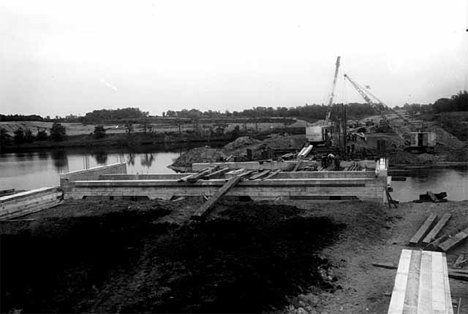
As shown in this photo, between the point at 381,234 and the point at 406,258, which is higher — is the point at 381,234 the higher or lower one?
the lower one

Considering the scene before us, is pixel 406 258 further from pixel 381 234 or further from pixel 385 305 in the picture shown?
pixel 381 234

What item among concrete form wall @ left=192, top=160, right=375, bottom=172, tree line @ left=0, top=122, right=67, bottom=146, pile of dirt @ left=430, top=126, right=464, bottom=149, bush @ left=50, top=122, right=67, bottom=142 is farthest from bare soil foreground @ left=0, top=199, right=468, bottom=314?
bush @ left=50, top=122, right=67, bottom=142

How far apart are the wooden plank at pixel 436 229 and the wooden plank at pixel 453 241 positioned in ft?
1.11

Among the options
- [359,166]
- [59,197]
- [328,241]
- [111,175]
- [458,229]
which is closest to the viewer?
[328,241]

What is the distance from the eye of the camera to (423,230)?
27.1 ft

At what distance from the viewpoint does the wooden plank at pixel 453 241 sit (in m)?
7.24

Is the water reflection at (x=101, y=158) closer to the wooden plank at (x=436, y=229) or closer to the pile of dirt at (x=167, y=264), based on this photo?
the pile of dirt at (x=167, y=264)

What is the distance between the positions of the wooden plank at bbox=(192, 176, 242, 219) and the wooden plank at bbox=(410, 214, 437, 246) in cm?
457

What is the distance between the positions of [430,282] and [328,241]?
3139mm

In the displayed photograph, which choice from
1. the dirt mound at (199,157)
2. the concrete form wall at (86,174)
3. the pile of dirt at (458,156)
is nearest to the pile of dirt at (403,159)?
the pile of dirt at (458,156)

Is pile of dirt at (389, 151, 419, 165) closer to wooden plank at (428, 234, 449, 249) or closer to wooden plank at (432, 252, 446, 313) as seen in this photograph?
wooden plank at (428, 234, 449, 249)

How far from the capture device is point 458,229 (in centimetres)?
827

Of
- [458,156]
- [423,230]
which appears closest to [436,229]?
[423,230]

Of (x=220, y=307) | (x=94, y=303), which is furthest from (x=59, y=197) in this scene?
(x=220, y=307)
